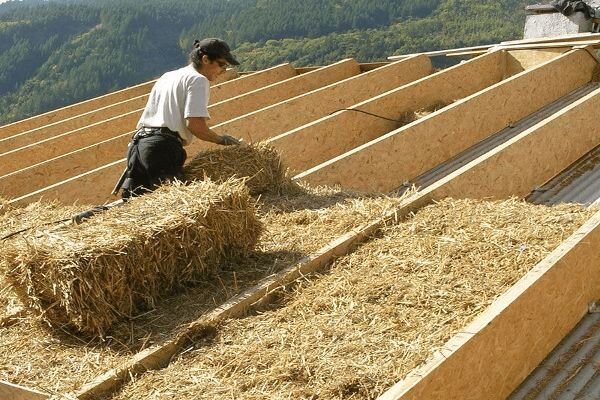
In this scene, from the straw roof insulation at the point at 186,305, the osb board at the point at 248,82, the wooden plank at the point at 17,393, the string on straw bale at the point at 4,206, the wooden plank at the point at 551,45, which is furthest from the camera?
the osb board at the point at 248,82

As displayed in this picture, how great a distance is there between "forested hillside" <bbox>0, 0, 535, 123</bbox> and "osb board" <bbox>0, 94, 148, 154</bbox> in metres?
44.7

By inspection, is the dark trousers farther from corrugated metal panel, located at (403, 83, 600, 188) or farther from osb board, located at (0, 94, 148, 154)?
osb board, located at (0, 94, 148, 154)

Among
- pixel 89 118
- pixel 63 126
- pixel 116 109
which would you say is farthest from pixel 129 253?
pixel 116 109

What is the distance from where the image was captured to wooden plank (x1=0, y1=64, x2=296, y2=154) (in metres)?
8.50

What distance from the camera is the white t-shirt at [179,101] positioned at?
462 centimetres

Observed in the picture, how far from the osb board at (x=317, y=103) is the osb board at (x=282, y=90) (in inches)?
31.5

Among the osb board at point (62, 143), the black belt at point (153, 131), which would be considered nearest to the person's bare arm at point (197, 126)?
the black belt at point (153, 131)

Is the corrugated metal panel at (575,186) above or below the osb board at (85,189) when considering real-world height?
below

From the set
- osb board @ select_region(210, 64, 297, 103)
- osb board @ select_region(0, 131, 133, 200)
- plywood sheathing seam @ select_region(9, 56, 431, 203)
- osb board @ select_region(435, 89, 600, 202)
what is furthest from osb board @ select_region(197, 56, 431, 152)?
osb board @ select_region(435, 89, 600, 202)

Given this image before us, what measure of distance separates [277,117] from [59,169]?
92.9 inches

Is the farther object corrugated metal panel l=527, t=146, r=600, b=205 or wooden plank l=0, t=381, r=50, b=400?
corrugated metal panel l=527, t=146, r=600, b=205

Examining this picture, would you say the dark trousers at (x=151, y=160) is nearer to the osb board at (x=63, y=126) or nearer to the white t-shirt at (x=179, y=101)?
the white t-shirt at (x=179, y=101)

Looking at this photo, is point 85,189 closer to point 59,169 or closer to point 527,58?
point 59,169

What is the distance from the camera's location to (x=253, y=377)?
2975mm
